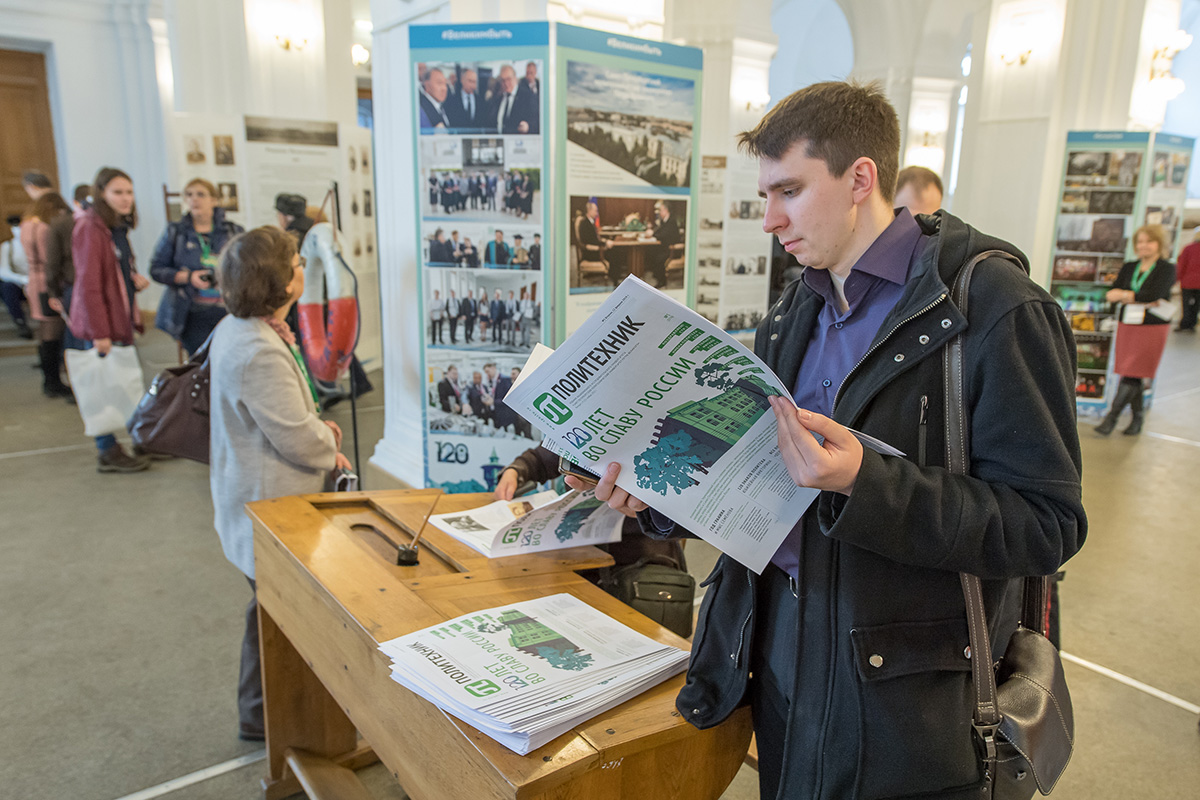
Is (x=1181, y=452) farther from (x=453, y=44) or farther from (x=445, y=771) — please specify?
(x=445, y=771)

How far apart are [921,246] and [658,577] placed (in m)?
1.11

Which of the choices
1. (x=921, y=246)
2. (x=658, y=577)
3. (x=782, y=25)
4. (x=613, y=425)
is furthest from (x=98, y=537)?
(x=782, y=25)

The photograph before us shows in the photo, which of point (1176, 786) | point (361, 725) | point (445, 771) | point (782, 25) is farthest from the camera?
point (782, 25)

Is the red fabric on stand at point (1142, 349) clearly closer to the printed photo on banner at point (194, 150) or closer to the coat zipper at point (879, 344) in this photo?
the coat zipper at point (879, 344)

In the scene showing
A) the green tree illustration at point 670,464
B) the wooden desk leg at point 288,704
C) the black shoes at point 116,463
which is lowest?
the black shoes at point 116,463

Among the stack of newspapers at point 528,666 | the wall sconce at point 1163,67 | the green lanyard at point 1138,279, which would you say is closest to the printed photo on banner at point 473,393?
the stack of newspapers at point 528,666

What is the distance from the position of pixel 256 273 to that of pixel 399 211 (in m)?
1.68

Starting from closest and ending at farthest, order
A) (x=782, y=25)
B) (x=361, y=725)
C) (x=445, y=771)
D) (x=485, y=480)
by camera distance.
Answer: (x=445, y=771) → (x=361, y=725) → (x=485, y=480) → (x=782, y=25)

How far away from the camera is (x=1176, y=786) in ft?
7.77

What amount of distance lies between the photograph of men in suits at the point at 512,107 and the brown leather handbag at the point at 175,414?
52.9 inches

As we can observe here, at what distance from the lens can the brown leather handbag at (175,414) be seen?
97.3 inches

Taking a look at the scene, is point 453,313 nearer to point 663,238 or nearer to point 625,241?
point 625,241

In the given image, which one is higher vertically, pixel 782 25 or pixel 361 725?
pixel 782 25

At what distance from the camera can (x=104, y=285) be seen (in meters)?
4.76
